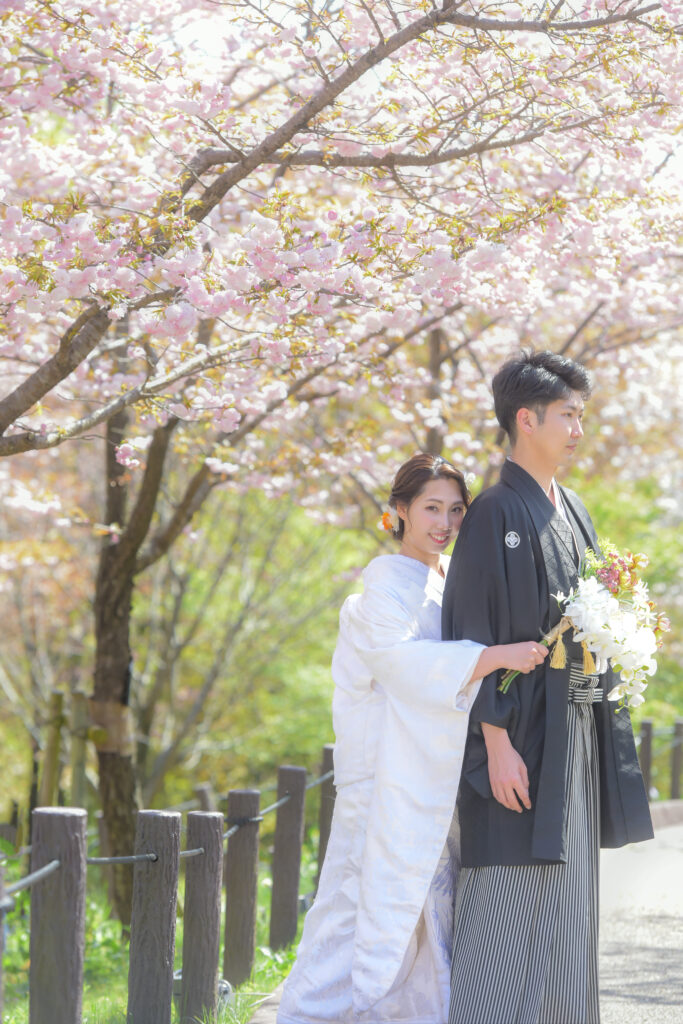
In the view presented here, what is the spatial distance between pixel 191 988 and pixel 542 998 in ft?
3.64

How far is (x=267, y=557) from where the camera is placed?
31.4 feet

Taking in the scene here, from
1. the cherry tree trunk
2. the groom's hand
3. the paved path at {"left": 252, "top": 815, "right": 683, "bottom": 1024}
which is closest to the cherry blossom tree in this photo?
the cherry tree trunk

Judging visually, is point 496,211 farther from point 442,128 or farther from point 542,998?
point 542,998

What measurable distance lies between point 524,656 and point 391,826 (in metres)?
0.61

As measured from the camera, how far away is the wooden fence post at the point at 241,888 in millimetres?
3846

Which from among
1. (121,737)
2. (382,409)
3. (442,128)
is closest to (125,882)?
(121,737)

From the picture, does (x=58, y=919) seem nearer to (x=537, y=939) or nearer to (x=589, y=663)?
(x=537, y=939)

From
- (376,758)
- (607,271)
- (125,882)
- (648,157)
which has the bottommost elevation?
(125,882)

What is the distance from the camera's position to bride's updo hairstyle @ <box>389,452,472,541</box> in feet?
11.1

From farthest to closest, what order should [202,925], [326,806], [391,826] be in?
[326,806] → [202,925] → [391,826]

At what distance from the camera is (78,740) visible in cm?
657

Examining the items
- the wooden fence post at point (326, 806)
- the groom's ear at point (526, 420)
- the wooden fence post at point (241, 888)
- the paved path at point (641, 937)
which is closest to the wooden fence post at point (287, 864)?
the wooden fence post at point (326, 806)

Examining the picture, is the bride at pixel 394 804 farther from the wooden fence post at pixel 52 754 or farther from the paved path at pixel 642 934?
the wooden fence post at pixel 52 754

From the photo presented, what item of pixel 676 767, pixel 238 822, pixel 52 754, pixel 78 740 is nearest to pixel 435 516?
pixel 238 822
